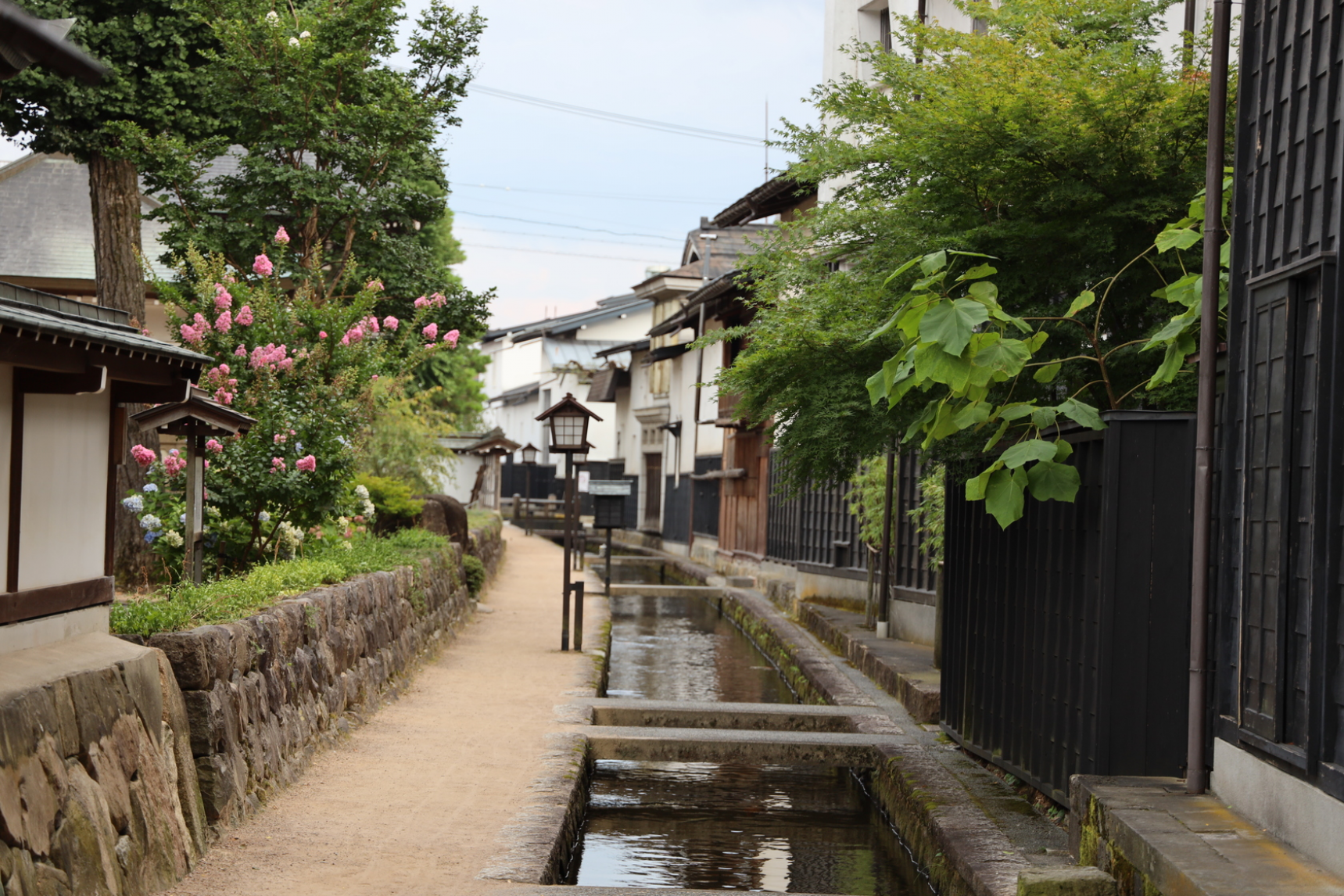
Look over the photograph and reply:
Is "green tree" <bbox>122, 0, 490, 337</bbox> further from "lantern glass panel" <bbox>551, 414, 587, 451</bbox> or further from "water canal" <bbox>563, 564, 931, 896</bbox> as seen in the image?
"water canal" <bbox>563, 564, 931, 896</bbox>

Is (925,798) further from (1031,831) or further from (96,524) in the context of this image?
(96,524)

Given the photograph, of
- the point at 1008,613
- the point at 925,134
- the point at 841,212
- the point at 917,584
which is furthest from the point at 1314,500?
the point at 917,584

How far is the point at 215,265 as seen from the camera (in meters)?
14.8

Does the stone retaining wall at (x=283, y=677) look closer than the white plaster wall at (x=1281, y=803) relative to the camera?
No

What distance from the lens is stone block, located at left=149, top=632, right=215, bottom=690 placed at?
6602 mm

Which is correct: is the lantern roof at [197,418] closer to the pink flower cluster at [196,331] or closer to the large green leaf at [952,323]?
the pink flower cluster at [196,331]

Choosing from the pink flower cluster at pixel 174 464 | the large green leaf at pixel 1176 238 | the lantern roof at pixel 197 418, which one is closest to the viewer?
the large green leaf at pixel 1176 238

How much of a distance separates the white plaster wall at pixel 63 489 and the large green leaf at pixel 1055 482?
4.97m

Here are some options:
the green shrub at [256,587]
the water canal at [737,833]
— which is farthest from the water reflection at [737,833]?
the green shrub at [256,587]

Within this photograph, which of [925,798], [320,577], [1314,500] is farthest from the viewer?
[320,577]

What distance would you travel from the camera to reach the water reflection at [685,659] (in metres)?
15.6

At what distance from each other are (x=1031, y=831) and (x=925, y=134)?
4.49 metres

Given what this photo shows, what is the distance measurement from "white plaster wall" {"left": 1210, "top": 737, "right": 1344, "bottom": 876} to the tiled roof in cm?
1757

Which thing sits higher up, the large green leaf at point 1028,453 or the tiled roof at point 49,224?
the tiled roof at point 49,224
